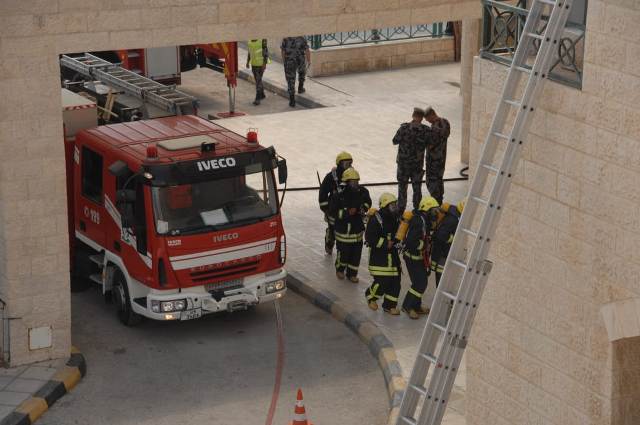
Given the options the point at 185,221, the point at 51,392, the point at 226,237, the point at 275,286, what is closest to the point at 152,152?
the point at 185,221

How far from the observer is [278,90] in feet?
87.7

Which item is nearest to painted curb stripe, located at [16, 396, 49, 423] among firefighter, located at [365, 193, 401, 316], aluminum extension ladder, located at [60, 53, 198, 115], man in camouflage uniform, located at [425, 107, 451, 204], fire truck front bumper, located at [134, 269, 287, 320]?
fire truck front bumper, located at [134, 269, 287, 320]

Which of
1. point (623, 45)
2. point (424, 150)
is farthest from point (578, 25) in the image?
point (424, 150)

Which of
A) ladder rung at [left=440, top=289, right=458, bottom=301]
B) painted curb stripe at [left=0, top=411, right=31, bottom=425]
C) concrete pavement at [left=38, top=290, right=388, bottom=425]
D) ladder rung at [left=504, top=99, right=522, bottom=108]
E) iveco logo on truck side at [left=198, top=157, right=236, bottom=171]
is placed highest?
ladder rung at [left=504, top=99, right=522, bottom=108]

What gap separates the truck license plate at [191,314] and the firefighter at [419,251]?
2372mm

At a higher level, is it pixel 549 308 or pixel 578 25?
pixel 578 25

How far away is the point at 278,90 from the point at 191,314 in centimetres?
1281

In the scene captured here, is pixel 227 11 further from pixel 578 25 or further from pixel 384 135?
pixel 384 135

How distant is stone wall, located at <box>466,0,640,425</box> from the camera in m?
8.72

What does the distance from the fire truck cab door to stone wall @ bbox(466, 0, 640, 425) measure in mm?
6134

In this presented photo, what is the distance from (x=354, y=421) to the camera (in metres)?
12.9

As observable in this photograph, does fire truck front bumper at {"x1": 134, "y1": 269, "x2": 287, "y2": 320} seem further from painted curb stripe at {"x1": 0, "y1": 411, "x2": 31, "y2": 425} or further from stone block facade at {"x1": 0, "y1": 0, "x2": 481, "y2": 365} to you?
painted curb stripe at {"x1": 0, "y1": 411, "x2": 31, "y2": 425}

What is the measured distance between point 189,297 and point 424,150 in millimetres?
4967

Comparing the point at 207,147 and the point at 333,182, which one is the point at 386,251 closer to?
the point at 333,182
